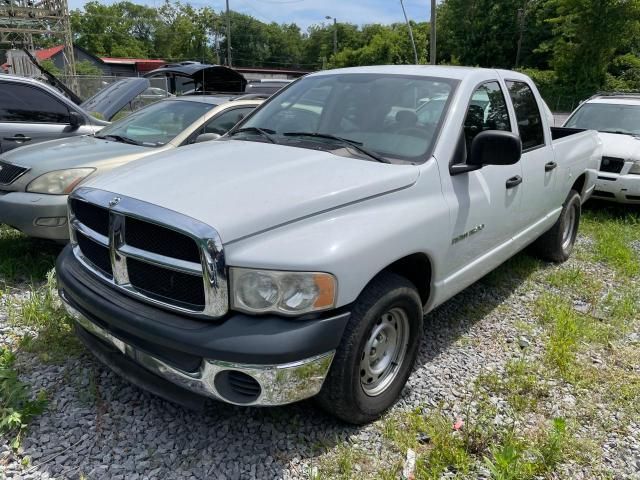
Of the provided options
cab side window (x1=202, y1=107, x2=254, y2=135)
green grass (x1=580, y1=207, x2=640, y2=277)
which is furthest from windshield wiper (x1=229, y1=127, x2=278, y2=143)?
green grass (x1=580, y1=207, x2=640, y2=277)

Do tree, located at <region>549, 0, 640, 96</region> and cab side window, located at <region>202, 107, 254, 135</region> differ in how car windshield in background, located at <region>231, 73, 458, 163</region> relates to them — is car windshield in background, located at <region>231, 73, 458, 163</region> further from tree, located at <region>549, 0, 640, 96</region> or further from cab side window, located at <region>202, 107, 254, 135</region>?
tree, located at <region>549, 0, 640, 96</region>

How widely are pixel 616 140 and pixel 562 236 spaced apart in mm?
3455

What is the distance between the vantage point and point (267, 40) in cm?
9775

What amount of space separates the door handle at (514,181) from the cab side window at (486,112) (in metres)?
0.38

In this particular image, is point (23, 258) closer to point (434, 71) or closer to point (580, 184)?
point (434, 71)

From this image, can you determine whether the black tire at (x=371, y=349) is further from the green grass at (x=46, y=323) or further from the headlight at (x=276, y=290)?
the green grass at (x=46, y=323)

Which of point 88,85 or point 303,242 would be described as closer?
point 303,242

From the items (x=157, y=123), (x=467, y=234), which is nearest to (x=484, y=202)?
(x=467, y=234)

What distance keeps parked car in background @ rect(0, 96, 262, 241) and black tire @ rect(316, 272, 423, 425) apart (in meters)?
2.42

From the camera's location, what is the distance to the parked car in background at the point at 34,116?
6.05 metres

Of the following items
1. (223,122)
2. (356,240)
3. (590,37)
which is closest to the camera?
(356,240)

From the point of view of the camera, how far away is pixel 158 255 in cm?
236

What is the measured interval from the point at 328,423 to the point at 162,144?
11.4 ft

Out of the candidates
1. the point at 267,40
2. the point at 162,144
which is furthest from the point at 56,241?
the point at 267,40
